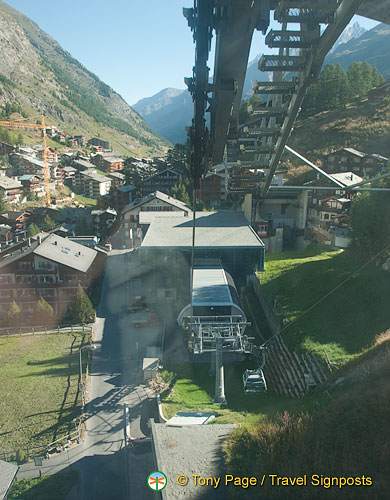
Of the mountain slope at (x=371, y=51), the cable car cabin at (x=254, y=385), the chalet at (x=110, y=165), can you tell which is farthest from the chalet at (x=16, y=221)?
the mountain slope at (x=371, y=51)

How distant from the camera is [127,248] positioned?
33.1m

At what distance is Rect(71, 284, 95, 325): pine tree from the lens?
1992 cm

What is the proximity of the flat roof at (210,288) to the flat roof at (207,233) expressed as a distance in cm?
218

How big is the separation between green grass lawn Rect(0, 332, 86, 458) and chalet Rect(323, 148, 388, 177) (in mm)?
28828

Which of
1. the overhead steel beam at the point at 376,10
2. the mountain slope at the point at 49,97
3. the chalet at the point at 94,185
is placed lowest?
the chalet at the point at 94,185

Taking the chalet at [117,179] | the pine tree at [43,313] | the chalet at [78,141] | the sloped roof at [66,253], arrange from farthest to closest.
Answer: the chalet at [78,141]
the chalet at [117,179]
the sloped roof at [66,253]
the pine tree at [43,313]

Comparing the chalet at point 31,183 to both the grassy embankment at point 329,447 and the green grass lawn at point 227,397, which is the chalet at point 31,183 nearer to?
the green grass lawn at point 227,397

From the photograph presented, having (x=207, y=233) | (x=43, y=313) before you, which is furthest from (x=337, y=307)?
(x=43, y=313)

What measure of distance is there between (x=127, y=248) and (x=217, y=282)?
58.9ft

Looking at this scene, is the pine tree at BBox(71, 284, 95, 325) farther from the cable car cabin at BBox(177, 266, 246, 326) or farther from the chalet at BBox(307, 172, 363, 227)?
the chalet at BBox(307, 172, 363, 227)

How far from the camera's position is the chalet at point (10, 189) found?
157 ft

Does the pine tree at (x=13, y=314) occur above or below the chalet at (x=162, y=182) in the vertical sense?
below

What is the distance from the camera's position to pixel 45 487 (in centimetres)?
941

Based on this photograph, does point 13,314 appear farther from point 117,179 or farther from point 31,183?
point 117,179
